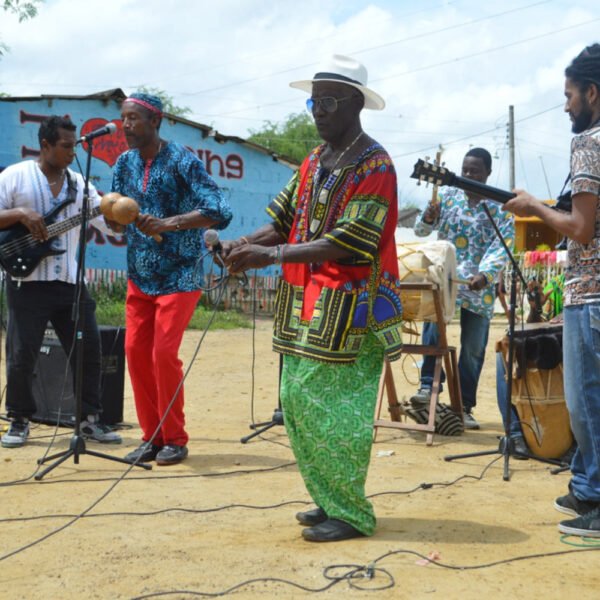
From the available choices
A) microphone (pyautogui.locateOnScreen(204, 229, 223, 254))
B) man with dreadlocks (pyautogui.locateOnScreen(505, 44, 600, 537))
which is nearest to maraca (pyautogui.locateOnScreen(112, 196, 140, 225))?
microphone (pyautogui.locateOnScreen(204, 229, 223, 254))

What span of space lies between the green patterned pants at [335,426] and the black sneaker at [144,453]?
1.88m

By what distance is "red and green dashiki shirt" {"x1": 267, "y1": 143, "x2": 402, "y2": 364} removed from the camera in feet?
13.4

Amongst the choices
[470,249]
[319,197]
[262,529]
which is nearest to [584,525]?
[262,529]

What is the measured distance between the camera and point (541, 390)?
6168 millimetres

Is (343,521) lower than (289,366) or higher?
lower

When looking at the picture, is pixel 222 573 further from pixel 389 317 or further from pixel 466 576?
pixel 389 317

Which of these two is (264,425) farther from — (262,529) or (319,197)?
(319,197)

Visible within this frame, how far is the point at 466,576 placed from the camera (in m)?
A: 3.70

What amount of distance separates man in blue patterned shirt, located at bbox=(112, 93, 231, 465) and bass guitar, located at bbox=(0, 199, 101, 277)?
2.13ft

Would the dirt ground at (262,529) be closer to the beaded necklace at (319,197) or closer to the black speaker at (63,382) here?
the black speaker at (63,382)

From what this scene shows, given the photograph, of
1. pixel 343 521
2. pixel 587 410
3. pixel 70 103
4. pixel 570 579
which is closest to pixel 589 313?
pixel 587 410

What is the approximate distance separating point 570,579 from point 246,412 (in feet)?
16.6

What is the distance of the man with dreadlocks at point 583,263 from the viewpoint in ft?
13.5

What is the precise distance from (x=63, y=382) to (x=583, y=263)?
14.8 feet
